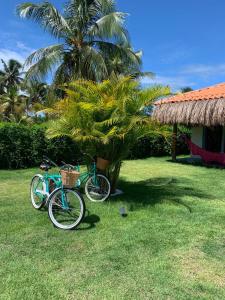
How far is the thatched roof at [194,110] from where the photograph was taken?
12.0 m

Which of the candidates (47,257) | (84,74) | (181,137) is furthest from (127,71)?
(47,257)

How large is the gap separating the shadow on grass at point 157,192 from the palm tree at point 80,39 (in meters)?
8.23

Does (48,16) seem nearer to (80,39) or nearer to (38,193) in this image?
(80,39)

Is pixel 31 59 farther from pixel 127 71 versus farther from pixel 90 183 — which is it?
pixel 90 183

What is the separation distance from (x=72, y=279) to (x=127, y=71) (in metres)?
16.4

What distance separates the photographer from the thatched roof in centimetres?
1204

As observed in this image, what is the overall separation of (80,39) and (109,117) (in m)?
10.7

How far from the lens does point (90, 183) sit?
266 inches

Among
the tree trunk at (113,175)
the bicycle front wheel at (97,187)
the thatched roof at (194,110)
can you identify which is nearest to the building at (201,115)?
the thatched roof at (194,110)

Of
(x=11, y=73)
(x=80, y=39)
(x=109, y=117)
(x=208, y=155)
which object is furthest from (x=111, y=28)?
(x=11, y=73)

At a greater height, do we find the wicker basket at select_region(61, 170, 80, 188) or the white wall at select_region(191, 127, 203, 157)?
the white wall at select_region(191, 127, 203, 157)

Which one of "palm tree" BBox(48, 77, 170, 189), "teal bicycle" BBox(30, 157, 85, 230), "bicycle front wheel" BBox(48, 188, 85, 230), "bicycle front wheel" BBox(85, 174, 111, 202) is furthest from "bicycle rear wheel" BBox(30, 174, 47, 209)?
"palm tree" BBox(48, 77, 170, 189)

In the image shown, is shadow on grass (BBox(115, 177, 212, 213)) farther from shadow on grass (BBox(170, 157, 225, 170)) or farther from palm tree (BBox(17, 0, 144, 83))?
palm tree (BBox(17, 0, 144, 83))

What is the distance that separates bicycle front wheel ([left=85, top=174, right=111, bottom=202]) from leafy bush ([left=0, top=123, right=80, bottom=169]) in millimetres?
4871
